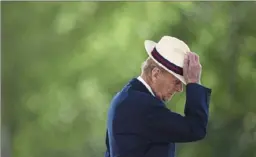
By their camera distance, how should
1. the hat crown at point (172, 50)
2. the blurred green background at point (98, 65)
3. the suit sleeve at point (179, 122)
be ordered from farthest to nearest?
the blurred green background at point (98, 65)
the hat crown at point (172, 50)
the suit sleeve at point (179, 122)

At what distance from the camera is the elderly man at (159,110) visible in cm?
133

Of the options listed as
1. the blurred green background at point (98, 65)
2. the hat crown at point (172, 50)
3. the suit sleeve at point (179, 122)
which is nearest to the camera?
the suit sleeve at point (179, 122)

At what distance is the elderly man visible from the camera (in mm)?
1335

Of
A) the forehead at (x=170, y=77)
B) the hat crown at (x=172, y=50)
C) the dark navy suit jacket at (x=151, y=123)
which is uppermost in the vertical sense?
the hat crown at (x=172, y=50)

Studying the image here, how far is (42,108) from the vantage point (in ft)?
6.23

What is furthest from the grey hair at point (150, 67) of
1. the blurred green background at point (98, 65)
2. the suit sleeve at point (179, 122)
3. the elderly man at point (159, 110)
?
the blurred green background at point (98, 65)

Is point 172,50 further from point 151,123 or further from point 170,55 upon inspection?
point 151,123

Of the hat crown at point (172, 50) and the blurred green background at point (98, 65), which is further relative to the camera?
the blurred green background at point (98, 65)

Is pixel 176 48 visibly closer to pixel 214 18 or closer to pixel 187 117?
pixel 187 117

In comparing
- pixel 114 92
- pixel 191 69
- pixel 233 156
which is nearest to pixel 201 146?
pixel 233 156

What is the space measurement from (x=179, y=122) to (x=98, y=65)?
0.64 meters

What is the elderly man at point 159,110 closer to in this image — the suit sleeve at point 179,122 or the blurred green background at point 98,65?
the suit sleeve at point 179,122

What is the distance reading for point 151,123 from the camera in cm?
133

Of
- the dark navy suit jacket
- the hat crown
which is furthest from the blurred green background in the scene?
the dark navy suit jacket
